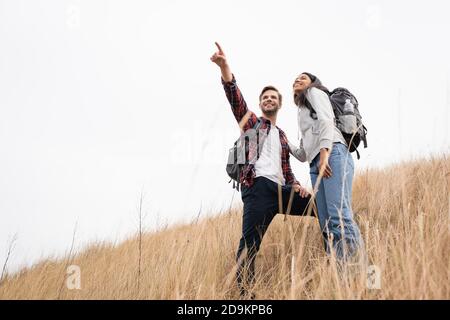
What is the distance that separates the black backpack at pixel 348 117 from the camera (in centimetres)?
233

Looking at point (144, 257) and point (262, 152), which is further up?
point (262, 152)

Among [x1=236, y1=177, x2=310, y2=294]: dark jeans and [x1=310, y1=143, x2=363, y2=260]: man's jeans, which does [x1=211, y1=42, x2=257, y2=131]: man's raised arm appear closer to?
[x1=236, y1=177, x2=310, y2=294]: dark jeans

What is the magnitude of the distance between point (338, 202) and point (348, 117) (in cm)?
62

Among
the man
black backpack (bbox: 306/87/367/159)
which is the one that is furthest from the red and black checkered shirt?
black backpack (bbox: 306/87/367/159)

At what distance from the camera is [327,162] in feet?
7.16

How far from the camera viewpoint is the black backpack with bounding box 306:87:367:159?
233 cm

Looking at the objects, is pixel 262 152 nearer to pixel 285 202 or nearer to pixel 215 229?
pixel 285 202

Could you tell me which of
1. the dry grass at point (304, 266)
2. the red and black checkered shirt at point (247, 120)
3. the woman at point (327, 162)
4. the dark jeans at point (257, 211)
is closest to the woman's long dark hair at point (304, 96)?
the woman at point (327, 162)

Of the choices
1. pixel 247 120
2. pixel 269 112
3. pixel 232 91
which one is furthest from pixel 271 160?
pixel 232 91
